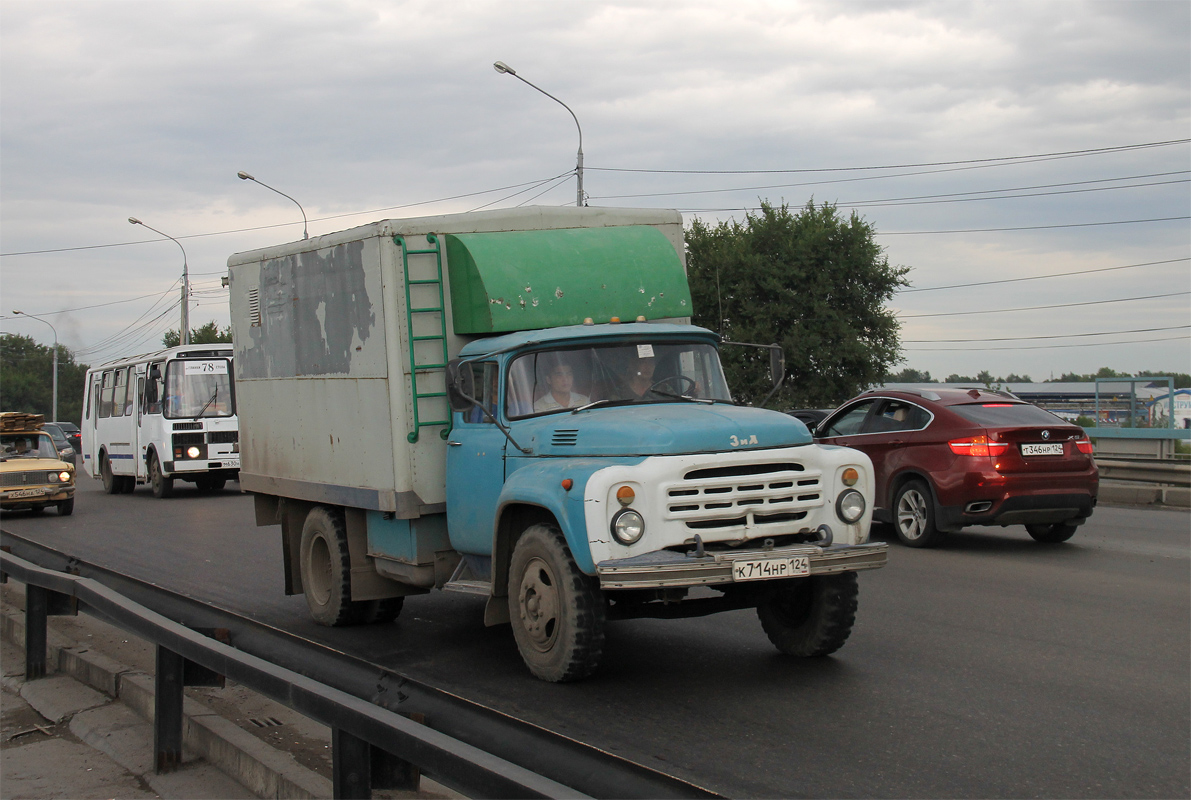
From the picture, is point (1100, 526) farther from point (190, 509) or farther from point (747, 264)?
point (747, 264)

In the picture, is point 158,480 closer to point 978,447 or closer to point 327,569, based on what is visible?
point 327,569

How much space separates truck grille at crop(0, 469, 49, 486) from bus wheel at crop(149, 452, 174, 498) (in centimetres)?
420

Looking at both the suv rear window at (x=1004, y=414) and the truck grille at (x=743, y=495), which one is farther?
the suv rear window at (x=1004, y=414)

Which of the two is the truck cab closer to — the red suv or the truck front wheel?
the truck front wheel

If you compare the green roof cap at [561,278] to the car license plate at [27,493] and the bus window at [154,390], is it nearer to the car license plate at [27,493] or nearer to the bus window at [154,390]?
the car license plate at [27,493]

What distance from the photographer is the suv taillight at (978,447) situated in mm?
11797

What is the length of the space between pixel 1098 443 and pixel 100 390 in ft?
90.2

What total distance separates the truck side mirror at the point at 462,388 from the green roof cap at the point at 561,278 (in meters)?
0.40

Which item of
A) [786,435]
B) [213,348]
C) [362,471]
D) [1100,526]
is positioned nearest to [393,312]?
[362,471]

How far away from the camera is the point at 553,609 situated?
20.3 ft

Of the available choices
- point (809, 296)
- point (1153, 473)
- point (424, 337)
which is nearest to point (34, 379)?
point (809, 296)

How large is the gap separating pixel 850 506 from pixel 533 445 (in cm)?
189

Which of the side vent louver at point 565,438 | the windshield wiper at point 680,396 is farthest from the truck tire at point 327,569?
the windshield wiper at point 680,396

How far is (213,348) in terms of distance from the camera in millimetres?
25156
